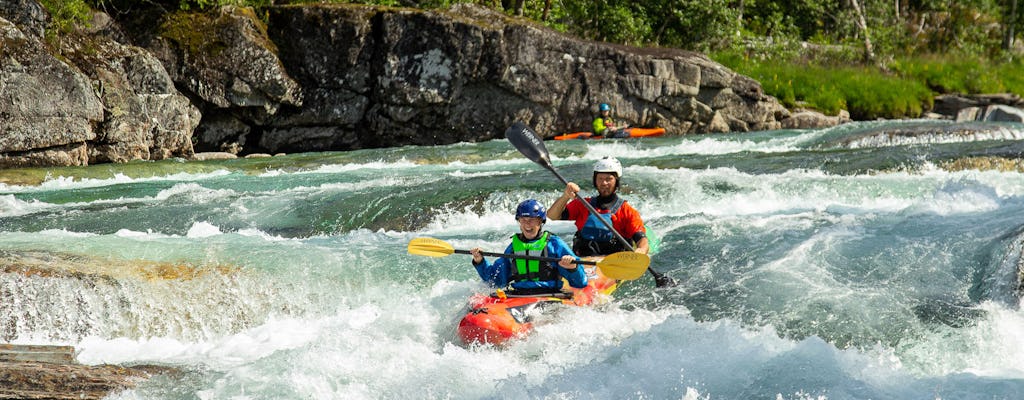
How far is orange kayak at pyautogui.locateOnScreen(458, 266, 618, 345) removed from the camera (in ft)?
18.5

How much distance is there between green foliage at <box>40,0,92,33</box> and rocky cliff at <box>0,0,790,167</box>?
19 cm

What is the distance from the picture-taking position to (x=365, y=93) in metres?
18.5

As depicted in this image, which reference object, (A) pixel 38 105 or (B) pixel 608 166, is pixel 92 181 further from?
(B) pixel 608 166

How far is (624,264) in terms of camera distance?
6.16 meters

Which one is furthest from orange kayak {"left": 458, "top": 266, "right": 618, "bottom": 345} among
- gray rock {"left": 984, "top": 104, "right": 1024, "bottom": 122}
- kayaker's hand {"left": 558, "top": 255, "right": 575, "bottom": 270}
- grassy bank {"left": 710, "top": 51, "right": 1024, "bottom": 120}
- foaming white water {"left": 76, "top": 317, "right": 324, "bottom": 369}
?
grassy bank {"left": 710, "top": 51, "right": 1024, "bottom": 120}

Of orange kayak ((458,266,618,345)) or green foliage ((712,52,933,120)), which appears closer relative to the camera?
orange kayak ((458,266,618,345))

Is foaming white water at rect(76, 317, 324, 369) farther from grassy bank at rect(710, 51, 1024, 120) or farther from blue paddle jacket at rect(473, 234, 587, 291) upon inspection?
grassy bank at rect(710, 51, 1024, 120)

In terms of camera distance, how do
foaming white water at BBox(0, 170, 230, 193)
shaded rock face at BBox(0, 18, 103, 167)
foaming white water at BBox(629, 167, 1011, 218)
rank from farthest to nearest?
shaded rock face at BBox(0, 18, 103, 167)
foaming white water at BBox(0, 170, 230, 193)
foaming white water at BBox(629, 167, 1011, 218)

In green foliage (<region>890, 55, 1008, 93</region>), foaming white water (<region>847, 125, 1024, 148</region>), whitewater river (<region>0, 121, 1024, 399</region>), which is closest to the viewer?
whitewater river (<region>0, 121, 1024, 399</region>)

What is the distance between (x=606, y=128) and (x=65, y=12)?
9525mm

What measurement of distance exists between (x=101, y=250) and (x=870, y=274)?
579cm

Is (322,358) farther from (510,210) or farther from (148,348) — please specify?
(510,210)

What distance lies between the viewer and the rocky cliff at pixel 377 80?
16781 mm

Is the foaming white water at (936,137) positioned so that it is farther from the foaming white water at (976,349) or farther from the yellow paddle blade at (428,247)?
the yellow paddle blade at (428,247)
